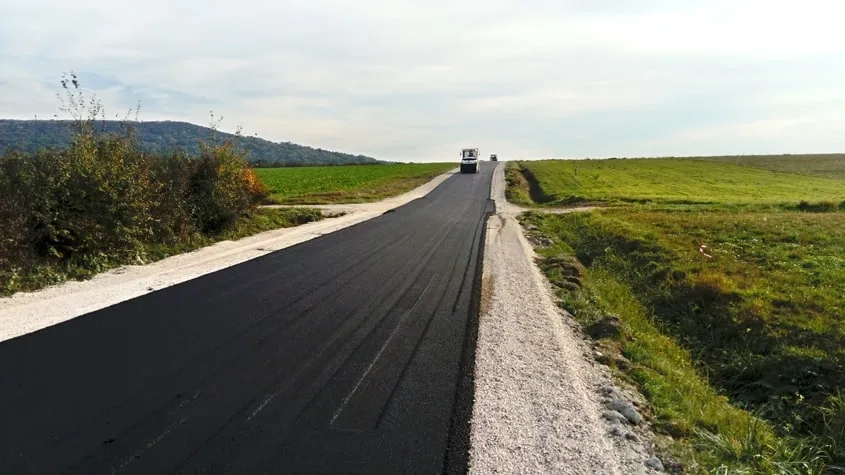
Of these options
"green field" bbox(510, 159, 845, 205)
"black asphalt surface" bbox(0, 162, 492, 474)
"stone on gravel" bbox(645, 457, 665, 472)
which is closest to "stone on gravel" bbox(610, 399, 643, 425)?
"stone on gravel" bbox(645, 457, 665, 472)

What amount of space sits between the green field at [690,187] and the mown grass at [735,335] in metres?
16.3

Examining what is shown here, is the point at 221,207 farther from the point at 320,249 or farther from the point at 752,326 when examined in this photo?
the point at 752,326

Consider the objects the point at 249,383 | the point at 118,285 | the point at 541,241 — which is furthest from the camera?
the point at 541,241

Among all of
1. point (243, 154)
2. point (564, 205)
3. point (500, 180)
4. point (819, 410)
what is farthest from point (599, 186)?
point (819, 410)

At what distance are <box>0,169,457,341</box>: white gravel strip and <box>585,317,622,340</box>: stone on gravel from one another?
7.22m

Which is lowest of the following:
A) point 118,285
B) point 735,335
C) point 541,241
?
point 735,335

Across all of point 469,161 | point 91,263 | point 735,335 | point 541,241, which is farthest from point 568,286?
point 469,161

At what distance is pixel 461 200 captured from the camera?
31672 mm

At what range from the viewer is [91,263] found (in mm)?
10977

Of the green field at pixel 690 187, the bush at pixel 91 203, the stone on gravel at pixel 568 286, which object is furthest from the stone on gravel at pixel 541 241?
the green field at pixel 690 187

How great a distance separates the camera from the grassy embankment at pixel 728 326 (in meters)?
4.82

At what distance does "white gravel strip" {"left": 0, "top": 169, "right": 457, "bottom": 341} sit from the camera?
7.41 metres

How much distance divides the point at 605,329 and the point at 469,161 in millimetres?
53436

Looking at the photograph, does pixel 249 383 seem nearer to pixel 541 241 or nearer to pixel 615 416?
pixel 615 416
